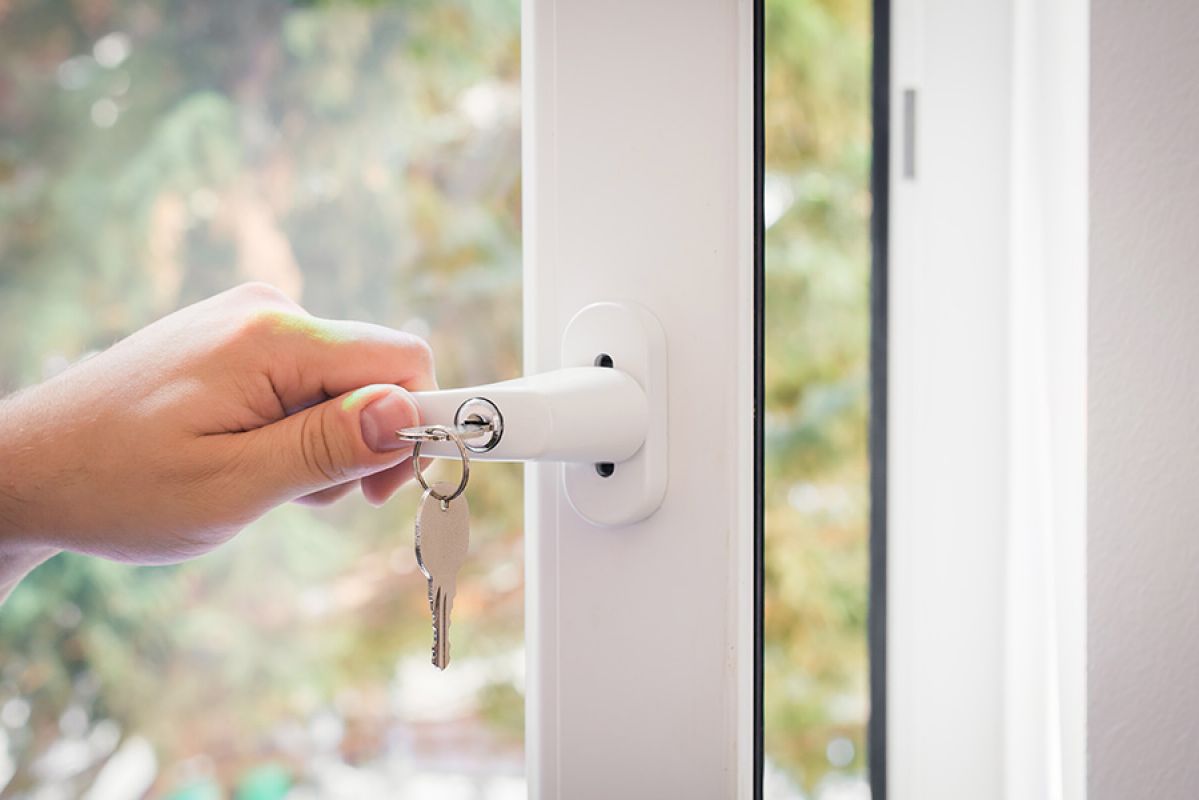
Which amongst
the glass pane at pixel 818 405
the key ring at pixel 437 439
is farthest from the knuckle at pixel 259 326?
the glass pane at pixel 818 405

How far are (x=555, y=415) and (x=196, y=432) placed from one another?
0.58ft

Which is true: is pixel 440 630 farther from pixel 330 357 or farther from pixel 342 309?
pixel 342 309

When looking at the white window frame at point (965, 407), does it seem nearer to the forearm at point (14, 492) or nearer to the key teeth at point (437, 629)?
the key teeth at point (437, 629)

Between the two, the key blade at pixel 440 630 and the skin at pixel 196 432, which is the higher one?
the skin at pixel 196 432

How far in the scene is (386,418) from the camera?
41 cm

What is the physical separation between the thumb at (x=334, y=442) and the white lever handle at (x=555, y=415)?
0.05 feet

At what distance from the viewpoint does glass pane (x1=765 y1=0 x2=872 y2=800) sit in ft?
2.00

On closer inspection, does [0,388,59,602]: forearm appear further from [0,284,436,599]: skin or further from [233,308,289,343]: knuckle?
[233,308,289,343]: knuckle

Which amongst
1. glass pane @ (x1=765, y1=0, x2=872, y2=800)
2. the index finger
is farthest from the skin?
glass pane @ (x1=765, y1=0, x2=872, y2=800)

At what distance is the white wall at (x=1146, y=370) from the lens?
455mm

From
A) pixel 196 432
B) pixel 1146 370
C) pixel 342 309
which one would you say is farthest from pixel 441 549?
pixel 1146 370

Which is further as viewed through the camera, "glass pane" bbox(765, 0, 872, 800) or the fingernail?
"glass pane" bbox(765, 0, 872, 800)

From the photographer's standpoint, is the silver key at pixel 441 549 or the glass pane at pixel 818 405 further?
the glass pane at pixel 818 405

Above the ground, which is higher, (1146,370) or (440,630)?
(1146,370)
